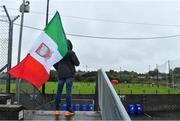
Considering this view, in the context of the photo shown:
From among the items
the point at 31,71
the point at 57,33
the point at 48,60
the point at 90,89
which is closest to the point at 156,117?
the point at 90,89

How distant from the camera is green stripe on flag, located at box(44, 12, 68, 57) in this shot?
629 centimetres

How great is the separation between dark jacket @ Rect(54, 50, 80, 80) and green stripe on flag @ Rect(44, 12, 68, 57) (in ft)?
0.48

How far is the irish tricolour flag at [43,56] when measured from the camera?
234 inches

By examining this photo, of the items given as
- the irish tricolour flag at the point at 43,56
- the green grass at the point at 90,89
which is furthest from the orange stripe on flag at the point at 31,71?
the green grass at the point at 90,89

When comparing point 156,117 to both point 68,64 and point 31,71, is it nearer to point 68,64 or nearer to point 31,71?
point 68,64

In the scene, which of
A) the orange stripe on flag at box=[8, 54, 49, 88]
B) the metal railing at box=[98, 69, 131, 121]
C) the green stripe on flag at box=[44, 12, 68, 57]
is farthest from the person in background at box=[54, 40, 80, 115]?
the metal railing at box=[98, 69, 131, 121]

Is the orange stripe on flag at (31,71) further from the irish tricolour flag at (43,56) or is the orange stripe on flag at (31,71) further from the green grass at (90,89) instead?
the green grass at (90,89)

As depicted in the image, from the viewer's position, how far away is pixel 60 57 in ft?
20.5

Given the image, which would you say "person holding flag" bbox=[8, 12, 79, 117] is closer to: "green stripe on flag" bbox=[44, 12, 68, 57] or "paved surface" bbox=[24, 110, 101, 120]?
"green stripe on flag" bbox=[44, 12, 68, 57]

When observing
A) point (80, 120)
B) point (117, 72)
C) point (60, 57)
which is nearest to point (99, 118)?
point (80, 120)

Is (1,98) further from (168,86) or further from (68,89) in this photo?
(168,86)

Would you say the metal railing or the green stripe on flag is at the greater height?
the green stripe on flag

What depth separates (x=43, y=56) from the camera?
6.16 metres

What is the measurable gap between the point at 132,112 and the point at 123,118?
25.2 meters
